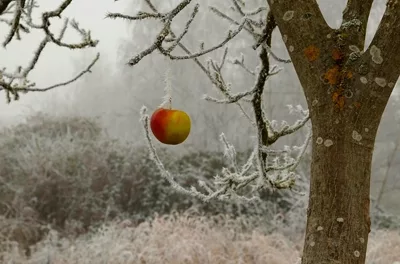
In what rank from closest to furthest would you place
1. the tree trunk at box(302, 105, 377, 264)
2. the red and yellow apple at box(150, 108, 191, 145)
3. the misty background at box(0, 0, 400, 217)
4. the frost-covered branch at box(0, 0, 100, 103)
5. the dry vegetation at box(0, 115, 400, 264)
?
the tree trunk at box(302, 105, 377, 264)
the red and yellow apple at box(150, 108, 191, 145)
the frost-covered branch at box(0, 0, 100, 103)
the dry vegetation at box(0, 115, 400, 264)
the misty background at box(0, 0, 400, 217)

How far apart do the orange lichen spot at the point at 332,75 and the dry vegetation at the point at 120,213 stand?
12.7 feet

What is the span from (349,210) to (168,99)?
0.48 meters

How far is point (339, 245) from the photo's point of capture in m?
0.96

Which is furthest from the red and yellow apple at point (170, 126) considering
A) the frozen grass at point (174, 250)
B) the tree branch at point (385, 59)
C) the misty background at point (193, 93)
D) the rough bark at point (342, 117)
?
the misty background at point (193, 93)

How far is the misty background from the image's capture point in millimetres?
12548

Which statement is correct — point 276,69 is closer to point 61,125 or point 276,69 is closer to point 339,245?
point 339,245

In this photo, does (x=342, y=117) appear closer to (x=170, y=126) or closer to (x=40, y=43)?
(x=170, y=126)

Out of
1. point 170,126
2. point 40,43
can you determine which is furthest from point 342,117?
point 40,43

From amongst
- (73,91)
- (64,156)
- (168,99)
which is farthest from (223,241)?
(73,91)

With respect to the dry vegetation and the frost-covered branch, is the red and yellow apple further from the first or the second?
the dry vegetation

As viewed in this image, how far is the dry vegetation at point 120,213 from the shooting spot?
16.3 ft

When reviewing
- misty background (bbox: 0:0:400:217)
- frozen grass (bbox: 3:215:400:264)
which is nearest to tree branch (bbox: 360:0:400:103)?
frozen grass (bbox: 3:215:400:264)

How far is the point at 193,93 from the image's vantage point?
50.6 ft

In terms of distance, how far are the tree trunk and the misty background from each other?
26.7ft
